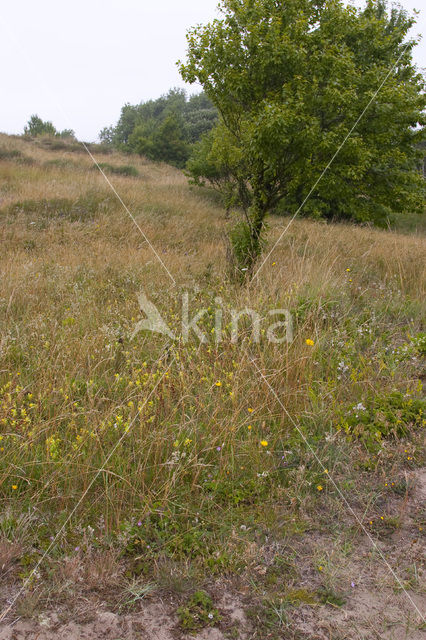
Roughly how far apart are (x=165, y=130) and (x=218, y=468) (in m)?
28.0

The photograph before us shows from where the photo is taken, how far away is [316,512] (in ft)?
7.15

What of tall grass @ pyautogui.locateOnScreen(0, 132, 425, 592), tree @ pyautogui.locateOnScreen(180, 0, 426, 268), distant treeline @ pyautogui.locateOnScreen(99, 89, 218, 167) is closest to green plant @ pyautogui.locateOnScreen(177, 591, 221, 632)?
tall grass @ pyautogui.locateOnScreen(0, 132, 425, 592)

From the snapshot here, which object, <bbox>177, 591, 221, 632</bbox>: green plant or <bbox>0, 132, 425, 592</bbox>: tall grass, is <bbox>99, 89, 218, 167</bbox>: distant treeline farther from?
<bbox>177, 591, 221, 632</bbox>: green plant

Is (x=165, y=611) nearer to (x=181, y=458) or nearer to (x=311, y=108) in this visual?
(x=181, y=458)

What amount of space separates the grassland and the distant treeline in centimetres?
1557

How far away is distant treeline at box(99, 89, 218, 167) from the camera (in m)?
26.6

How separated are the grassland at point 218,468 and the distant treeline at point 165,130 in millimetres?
15570

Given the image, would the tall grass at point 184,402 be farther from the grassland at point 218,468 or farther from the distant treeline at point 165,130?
the distant treeline at point 165,130

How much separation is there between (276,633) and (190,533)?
0.57 m

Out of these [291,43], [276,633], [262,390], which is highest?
[291,43]

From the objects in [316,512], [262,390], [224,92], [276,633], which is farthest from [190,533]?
[224,92]

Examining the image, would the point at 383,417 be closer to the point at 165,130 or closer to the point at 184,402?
the point at 184,402

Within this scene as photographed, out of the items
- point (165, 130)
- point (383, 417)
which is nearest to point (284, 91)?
point (383, 417)

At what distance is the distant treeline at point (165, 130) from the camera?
2659 cm
